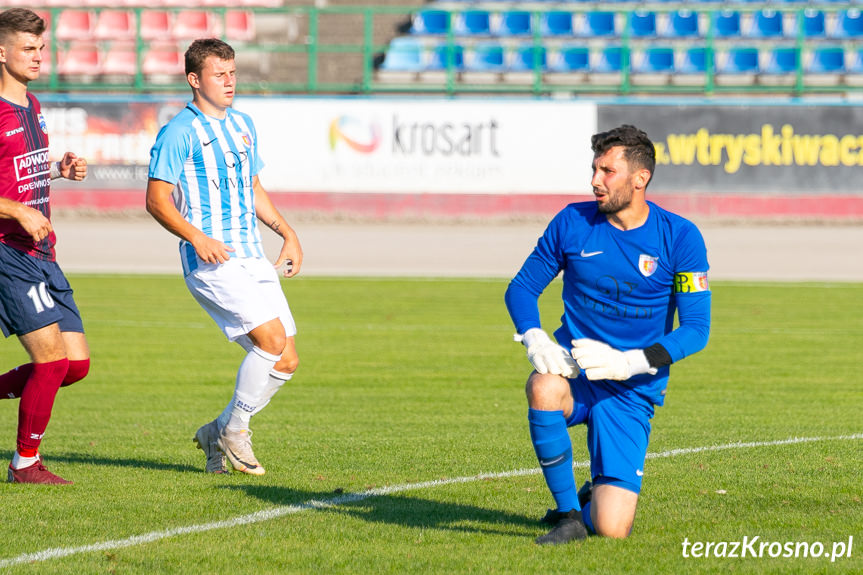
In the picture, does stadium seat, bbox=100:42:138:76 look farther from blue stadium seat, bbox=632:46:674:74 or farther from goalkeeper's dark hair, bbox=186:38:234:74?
goalkeeper's dark hair, bbox=186:38:234:74

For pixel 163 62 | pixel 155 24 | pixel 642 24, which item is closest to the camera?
pixel 642 24

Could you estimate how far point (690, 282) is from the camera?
16.3 ft

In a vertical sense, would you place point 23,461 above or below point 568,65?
below

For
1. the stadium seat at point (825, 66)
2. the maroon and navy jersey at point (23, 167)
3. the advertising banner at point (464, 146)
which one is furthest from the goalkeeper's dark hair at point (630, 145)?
the stadium seat at point (825, 66)

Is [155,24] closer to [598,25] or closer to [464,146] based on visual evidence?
[464,146]

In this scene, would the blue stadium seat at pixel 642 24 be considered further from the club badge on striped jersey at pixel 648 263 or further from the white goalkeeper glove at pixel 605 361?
the white goalkeeper glove at pixel 605 361

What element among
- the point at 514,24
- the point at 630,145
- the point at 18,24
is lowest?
the point at 630,145

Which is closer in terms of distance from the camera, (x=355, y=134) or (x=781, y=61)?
(x=355, y=134)

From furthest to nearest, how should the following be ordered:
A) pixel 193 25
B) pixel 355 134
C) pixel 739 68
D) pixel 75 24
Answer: pixel 75 24 < pixel 193 25 < pixel 739 68 < pixel 355 134

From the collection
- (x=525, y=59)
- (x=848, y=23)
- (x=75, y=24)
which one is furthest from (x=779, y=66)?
(x=75, y=24)

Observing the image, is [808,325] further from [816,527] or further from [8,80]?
[8,80]

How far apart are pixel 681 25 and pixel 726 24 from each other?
1.06 metres

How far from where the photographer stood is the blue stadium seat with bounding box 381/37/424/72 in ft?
94.7

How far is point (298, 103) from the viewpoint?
26.4 meters
